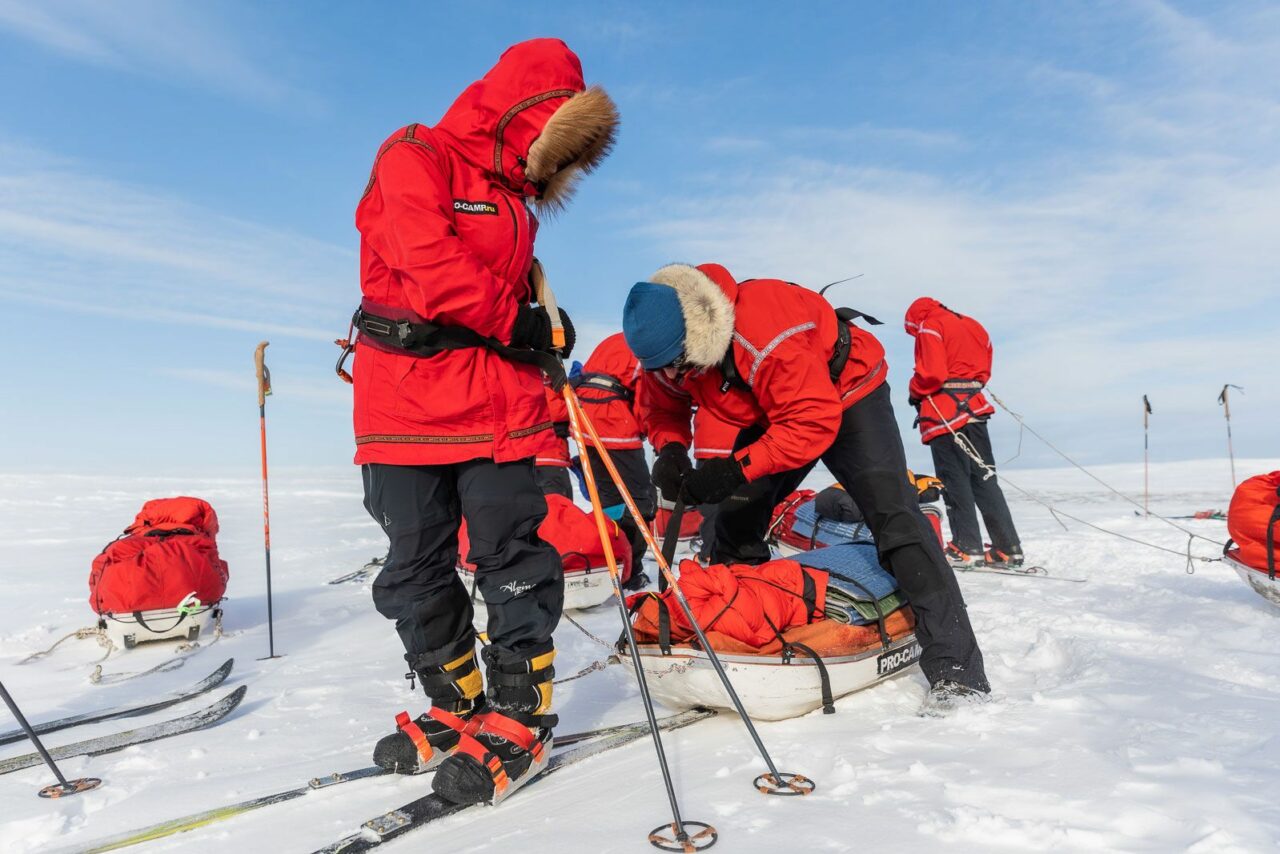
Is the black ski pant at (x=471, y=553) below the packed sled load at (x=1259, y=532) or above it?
above

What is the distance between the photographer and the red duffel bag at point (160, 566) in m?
4.75

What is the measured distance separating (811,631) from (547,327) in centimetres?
138

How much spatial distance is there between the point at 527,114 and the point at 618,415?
3.27 metres

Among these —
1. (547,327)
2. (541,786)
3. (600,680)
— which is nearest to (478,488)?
(547,327)

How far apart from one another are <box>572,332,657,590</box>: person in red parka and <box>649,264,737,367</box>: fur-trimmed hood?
105 inches

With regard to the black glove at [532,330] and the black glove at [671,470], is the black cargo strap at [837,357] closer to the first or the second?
the black glove at [671,470]

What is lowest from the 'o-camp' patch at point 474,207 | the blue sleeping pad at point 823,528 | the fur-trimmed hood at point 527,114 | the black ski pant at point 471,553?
the blue sleeping pad at point 823,528

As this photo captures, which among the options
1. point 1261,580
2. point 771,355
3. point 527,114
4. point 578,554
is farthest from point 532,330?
point 1261,580

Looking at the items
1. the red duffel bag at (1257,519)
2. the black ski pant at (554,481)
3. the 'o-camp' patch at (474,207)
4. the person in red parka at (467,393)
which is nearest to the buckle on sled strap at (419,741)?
the person in red parka at (467,393)

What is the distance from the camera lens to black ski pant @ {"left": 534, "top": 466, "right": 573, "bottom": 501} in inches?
217

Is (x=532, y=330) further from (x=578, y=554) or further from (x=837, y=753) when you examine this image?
(x=578, y=554)

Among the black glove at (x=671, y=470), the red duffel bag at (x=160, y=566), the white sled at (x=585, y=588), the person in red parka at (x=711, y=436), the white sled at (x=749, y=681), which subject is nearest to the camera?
the white sled at (x=749, y=681)

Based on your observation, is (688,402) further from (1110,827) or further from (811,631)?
(1110,827)

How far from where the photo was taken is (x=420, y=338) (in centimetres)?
229
